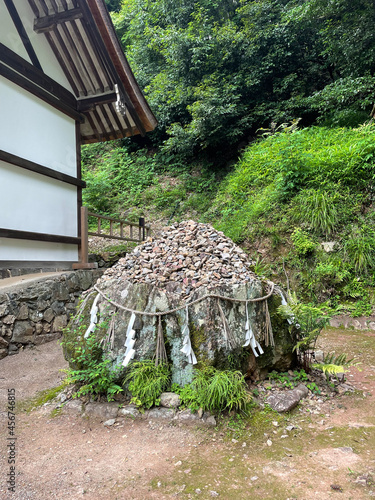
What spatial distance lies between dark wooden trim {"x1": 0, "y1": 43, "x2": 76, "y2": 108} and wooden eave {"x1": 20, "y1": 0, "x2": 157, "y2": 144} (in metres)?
0.36

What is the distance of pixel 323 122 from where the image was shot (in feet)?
35.3

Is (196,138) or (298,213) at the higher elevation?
(196,138)

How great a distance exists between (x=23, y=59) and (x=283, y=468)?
6.85 meters

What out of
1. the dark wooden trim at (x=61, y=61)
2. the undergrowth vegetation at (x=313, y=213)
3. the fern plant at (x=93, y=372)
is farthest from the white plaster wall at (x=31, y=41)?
the undergrowth vegetation at (x=313, y=213)

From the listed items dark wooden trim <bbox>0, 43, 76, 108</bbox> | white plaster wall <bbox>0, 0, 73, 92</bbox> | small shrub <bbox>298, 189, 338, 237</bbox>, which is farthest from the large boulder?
white plaster wall <bbox>0, 0, 73, 92</bbox>

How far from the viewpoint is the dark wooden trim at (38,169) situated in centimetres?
495

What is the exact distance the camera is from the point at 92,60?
6219 millimetres

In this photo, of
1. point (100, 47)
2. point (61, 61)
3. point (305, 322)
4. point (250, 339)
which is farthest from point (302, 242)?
point (61, 61)

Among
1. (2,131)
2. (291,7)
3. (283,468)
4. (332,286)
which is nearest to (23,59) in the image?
(2,131)

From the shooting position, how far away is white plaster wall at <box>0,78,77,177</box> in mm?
5023

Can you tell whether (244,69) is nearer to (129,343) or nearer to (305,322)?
(305,322)

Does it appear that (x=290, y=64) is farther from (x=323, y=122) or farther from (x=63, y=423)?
(x=63, y=423)

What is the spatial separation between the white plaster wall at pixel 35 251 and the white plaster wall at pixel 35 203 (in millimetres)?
260

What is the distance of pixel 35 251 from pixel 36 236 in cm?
33
